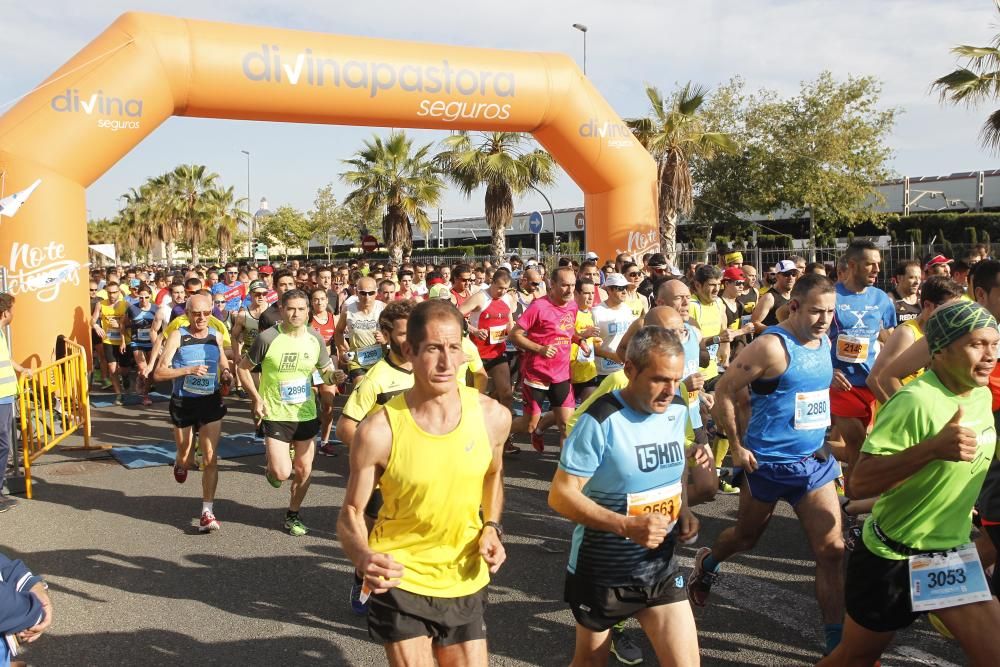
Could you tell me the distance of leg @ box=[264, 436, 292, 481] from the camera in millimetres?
5965

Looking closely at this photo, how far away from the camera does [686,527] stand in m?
3.26

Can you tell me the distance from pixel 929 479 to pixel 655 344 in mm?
1025

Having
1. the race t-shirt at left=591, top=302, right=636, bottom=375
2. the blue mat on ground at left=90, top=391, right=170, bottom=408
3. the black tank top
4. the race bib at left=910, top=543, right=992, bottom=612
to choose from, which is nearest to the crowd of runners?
the race bib at left=910, top=543, right=992, bottom=612

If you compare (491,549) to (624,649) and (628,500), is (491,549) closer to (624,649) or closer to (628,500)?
(628,500)

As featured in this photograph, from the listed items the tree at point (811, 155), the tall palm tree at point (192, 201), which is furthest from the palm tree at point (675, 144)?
the tall palm tree at point (192, 201)

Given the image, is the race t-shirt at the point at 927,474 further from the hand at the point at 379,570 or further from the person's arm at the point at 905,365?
the hand at the point at 379,570

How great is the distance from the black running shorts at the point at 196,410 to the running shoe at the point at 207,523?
74 centimetres

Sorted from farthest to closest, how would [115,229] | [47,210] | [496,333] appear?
[115,229], [47,210], [496,333]

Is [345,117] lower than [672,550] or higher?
higher

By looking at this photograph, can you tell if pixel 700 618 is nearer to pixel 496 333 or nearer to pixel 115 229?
pixel 496 333

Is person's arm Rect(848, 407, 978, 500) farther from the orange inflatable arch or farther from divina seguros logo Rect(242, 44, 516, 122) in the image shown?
divina seguros logo Rect(242, 44, 516, 122)

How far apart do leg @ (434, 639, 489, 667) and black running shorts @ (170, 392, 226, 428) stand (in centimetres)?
416

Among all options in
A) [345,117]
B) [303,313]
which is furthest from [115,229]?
[303,313]

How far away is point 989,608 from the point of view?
277 centimetres
